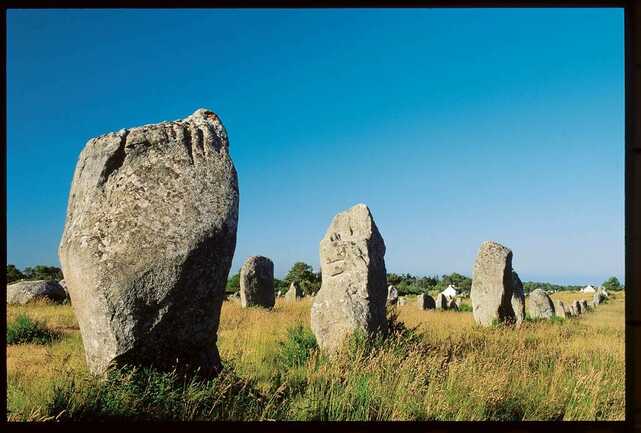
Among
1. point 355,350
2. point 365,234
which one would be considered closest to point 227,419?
point 355,350

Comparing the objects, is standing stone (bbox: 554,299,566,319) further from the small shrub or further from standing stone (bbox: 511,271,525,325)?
the small shrub

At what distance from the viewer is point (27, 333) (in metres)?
10.7

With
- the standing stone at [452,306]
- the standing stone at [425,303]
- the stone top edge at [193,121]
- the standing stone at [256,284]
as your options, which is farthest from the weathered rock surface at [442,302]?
the stone top edge at [193,121]

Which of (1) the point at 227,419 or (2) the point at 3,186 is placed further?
(1) the point at 227,419

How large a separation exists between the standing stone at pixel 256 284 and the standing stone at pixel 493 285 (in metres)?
5.55

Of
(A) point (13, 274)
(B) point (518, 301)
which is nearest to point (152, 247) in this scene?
(B) point (518, 301)

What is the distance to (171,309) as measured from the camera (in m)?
5.82

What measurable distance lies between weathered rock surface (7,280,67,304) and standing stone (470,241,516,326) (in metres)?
10.6

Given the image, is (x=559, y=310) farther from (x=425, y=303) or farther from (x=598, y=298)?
(x=598, y=298)

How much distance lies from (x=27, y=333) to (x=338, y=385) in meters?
6.45

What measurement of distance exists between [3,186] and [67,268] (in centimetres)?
117

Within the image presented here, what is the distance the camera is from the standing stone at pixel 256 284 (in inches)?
688
